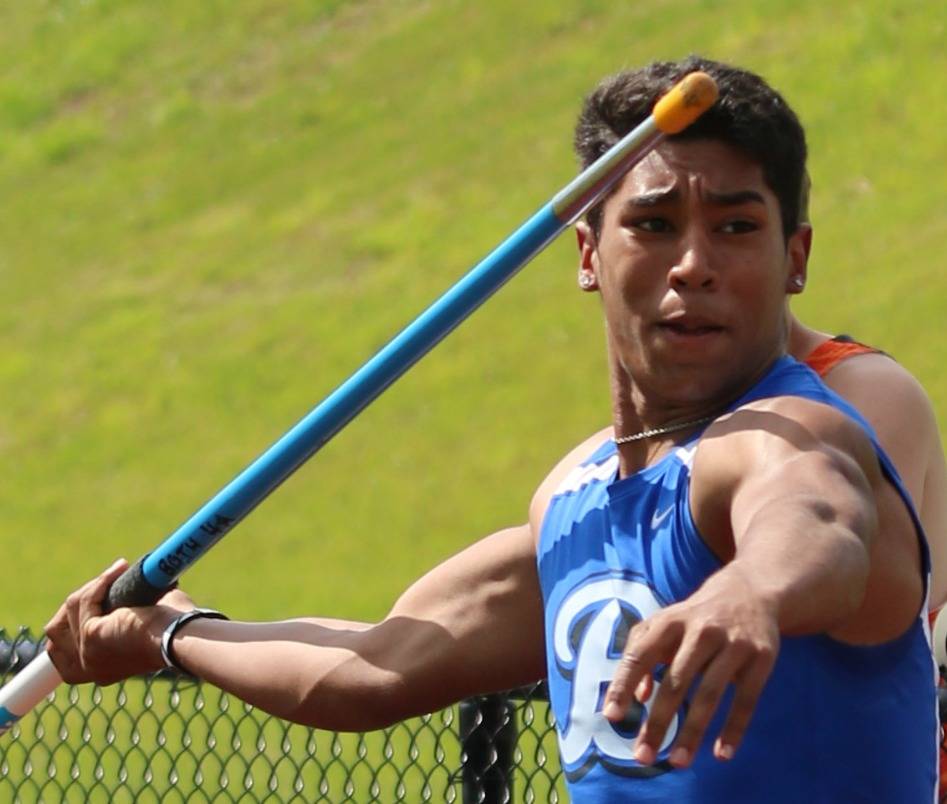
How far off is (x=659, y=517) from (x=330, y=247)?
55.0 feet

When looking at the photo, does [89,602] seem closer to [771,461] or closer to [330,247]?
[771,461]

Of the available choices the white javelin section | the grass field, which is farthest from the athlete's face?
the grass field

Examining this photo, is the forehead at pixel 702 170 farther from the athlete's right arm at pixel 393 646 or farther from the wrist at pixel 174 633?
the wrist at pixel 174 633

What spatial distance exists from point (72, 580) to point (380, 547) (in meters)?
2.05

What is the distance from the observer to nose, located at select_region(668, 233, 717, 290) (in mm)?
2729

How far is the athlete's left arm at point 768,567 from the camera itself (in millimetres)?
1953

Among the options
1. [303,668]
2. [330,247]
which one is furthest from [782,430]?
[330,247]

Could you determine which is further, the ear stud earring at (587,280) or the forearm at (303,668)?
the forearm at (303,668)

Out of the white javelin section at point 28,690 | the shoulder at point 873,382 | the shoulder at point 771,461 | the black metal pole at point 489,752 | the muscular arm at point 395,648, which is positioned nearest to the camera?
the shoulder at point 771,461

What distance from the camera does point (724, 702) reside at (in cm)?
246

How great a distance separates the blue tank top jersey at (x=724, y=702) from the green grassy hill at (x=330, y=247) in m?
9.71

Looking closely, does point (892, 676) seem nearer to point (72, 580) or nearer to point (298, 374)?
point (72, 580)

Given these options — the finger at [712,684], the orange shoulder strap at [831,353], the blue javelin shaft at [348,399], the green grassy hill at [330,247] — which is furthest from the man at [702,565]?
the green grassy hill at [330,247]

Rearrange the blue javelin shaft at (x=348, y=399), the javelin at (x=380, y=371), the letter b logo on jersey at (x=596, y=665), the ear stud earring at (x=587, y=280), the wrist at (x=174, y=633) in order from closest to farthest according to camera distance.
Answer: the letter b logo on jersey at (x=596, y=665)
the javelin at (x=380, y=371)
the blue javelin shaft at (x=348, y=399)
the ear stud earring at (x=587, y=280)
the wrist at (x=174, y=633)
